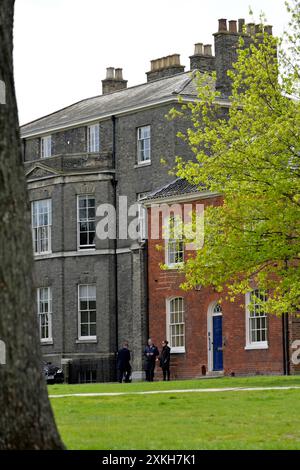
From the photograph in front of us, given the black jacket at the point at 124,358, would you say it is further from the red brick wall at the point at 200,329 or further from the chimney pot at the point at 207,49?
the chimney pot at the point at 207,49

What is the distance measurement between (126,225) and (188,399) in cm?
3049

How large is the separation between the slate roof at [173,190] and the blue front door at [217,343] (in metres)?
5.60

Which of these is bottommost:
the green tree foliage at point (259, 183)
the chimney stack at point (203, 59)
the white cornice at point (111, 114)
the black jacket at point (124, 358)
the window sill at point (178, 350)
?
the black jacket at point (124, 358)

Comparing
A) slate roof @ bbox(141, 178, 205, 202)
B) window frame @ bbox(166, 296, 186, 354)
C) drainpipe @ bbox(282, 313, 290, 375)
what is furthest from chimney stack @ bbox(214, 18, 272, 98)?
drainpipe @ bbox(282, 313, 290, 375)

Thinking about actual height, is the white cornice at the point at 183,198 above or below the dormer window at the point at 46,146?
below

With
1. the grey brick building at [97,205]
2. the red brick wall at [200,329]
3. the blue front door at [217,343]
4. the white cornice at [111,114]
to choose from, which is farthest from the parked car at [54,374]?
the white cornice at [111,114]

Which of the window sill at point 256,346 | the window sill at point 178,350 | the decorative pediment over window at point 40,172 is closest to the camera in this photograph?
the window sill at point 256,346

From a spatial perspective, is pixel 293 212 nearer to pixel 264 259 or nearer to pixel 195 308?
pixel 264 259

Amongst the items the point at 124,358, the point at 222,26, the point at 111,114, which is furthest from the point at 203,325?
the point at 222,26

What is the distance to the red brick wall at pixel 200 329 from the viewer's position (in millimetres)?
47688

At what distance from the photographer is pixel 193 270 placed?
38250mm

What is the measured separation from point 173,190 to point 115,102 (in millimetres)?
10950

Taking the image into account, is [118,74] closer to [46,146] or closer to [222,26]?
[46,146]

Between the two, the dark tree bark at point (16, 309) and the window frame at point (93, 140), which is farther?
the window frame at point (93, 140)
